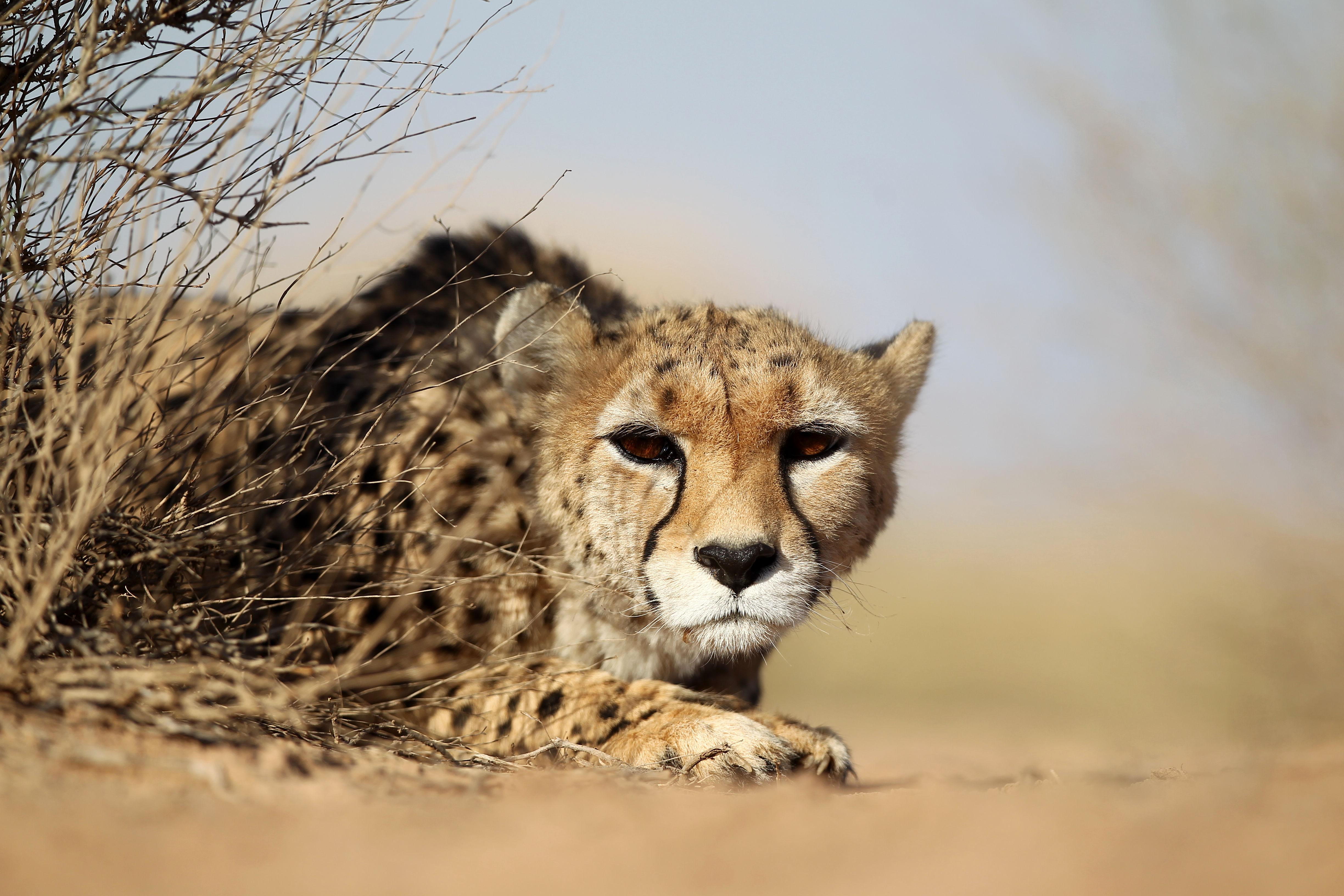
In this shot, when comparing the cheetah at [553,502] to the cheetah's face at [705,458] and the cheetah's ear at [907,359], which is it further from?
the cheetah's ear at [907,359]

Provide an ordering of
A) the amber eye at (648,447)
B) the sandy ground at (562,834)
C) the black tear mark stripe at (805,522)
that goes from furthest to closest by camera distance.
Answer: the amber eye at (648,447) < the black tear mark stripe at (805,522) < the sandy ground at (562,834)

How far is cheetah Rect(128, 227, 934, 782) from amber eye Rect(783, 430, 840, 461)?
11 millimetres

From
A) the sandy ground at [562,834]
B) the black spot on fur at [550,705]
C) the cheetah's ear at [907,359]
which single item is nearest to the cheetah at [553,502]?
the black spot on fur at [550,705]

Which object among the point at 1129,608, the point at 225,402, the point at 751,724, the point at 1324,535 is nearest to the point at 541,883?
the point at 751,724

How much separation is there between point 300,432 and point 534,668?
3.17 feet

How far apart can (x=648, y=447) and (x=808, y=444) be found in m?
0.48

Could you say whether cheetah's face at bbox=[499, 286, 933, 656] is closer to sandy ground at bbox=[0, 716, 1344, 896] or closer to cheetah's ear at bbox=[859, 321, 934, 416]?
cheetah's ear at bbox=[859, 321, 934, 416]

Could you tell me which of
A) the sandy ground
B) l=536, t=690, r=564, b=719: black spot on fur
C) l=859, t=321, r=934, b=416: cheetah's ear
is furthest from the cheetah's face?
the sandy ground

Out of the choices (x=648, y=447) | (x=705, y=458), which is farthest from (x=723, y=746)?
(x=648, y=447)

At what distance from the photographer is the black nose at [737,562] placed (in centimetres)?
250

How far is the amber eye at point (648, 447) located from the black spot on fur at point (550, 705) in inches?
28.0

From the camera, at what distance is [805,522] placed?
276 centimetres

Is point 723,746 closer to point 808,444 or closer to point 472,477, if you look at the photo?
point 808,444

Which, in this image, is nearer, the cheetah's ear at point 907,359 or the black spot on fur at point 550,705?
the black spot on fur at point 550,705
